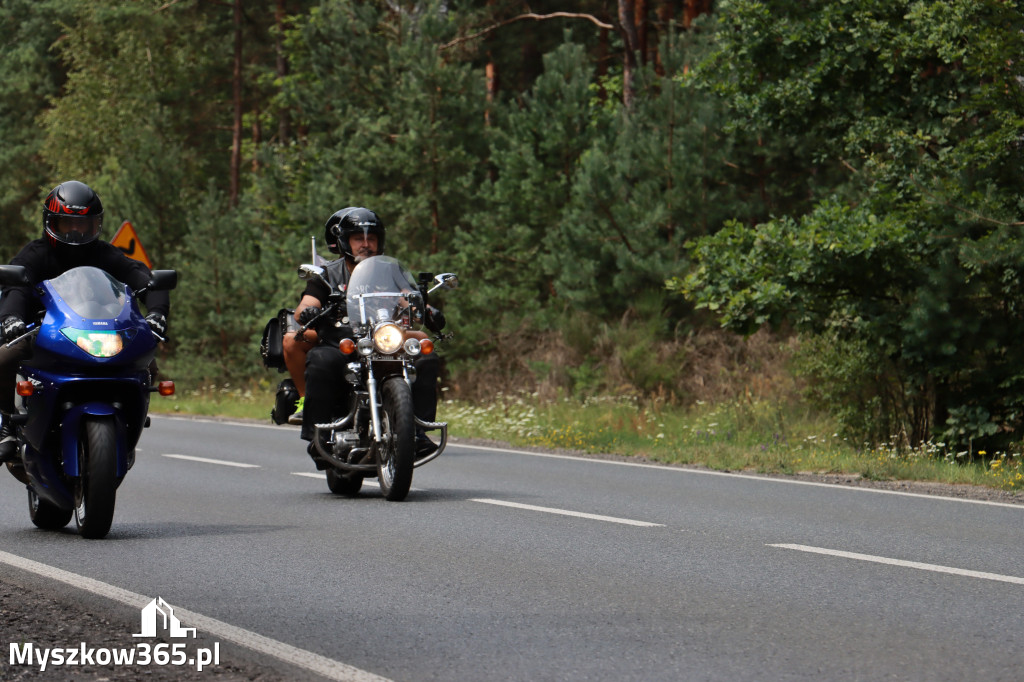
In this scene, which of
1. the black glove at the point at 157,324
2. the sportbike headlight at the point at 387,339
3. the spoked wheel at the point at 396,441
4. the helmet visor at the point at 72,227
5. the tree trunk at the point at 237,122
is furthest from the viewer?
the tree trunk at the point at 237,122

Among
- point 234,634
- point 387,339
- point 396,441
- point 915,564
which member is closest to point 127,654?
point 234,634

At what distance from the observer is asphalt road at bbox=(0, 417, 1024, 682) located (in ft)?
18.9

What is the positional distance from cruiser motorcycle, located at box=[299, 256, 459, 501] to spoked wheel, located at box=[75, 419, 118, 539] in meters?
2.30

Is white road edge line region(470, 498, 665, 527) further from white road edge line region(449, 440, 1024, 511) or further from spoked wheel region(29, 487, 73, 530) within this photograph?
spoked wheel region(29, 487, 73, 530)

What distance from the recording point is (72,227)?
9.14m

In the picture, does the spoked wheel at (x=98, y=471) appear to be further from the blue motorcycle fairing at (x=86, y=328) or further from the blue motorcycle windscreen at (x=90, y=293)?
the blue motorcycle windscreen at (x=90, y=293)

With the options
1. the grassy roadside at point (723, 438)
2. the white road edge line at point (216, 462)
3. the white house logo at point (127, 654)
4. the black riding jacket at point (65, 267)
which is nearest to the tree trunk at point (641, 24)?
the grassy roadside at point (723, 438)

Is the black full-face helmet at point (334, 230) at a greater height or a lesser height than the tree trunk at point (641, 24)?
lesser

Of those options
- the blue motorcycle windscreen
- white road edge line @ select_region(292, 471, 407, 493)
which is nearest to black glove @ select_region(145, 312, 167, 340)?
the blue motorcycle windscreen

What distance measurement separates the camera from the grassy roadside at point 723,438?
1397 centimetres

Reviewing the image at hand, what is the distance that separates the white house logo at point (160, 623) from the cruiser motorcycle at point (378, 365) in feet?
13.7

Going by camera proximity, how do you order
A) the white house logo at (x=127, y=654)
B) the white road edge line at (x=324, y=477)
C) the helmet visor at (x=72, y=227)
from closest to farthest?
the white house logo at (x=127, y=654), the helmet visor at (x=72, y=227), the white road edge line at (x=324, y=477)

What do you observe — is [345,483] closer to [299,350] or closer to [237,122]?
[299,350]

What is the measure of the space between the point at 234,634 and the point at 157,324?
3.26 m
